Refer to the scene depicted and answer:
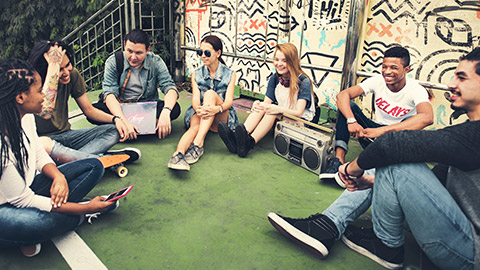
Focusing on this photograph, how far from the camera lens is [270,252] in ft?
7.42

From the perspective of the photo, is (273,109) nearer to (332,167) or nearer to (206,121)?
(206,121)

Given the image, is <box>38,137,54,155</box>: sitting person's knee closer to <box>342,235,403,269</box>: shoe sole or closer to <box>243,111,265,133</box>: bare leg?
<box>243,111,265,133</box>: bare leg

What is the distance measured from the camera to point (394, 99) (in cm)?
326

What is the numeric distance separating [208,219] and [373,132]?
1685mm

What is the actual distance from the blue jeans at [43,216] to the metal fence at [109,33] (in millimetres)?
5393

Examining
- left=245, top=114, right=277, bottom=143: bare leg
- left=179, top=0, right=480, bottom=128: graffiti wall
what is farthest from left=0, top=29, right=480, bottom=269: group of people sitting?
left=179, top=0, right=480, bottom=128: graffiti wall

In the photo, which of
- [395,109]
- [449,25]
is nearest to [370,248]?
[395,109]

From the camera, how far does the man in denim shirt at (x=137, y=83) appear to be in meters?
3.88

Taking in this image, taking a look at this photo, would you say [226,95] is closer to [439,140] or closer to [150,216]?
[150,216]

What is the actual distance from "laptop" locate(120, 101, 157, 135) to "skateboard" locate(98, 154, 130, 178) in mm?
768

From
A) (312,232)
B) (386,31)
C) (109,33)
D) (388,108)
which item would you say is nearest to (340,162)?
(388,108)

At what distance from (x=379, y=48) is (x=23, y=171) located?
4.07 meters

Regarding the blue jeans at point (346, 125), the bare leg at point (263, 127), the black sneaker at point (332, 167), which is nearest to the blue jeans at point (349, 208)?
the black sneaker at point (332, 167)

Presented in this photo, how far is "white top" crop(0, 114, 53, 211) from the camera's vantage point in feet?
5.91
